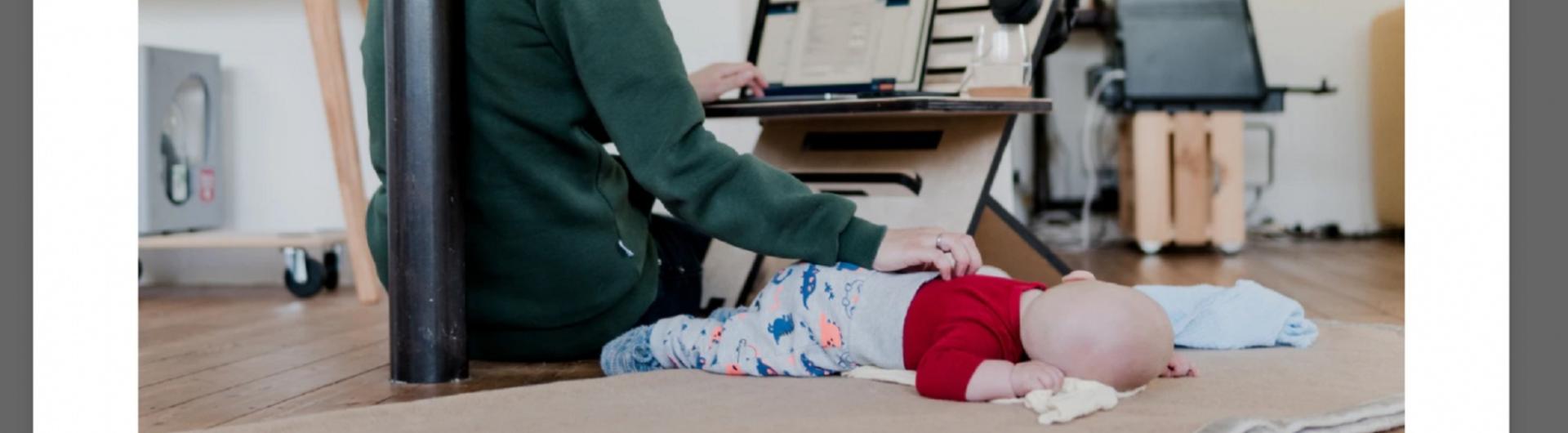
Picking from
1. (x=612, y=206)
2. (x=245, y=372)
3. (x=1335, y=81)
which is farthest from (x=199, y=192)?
(x=1335, y=81)

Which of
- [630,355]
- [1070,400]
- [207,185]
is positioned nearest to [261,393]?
[630,355]

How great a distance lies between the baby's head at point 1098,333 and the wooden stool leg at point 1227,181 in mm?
2392

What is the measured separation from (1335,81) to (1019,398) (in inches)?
126

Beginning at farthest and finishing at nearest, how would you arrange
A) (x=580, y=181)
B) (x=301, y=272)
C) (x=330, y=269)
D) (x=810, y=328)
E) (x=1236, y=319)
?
(x=330, y=269), (x=301, y=272), (x=1236, y=319), (x=580, y=181), (x=810, y=328)

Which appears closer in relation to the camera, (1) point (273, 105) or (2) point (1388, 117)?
(1) point (273, 105)

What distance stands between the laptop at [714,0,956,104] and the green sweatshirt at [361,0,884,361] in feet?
1.83

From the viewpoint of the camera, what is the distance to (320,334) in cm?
193

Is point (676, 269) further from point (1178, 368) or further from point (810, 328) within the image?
point (1178, 368)

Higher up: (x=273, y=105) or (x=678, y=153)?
(x=273, y=105)

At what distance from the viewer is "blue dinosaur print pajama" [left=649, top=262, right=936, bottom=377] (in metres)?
1.26

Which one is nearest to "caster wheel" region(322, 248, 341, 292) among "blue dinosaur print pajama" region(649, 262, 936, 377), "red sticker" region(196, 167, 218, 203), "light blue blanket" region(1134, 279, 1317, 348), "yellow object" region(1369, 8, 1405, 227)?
"red sticker" region(196, 167, 218, 203)

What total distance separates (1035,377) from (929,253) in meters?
0.18
